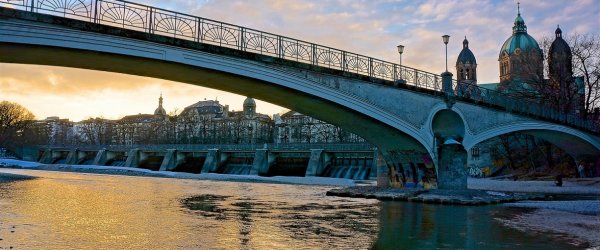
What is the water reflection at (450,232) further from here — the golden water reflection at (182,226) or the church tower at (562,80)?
the church tower at (562,80)

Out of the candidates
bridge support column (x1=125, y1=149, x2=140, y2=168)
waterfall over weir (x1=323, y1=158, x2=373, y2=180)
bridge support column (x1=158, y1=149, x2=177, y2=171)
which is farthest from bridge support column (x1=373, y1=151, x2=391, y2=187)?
bridge support column (x1=125, y1=149, x2=140, y2=168)

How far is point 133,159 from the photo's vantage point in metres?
73.1

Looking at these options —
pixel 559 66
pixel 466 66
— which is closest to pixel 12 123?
pixel 466 66

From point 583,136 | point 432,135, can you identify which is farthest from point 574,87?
point 432,135

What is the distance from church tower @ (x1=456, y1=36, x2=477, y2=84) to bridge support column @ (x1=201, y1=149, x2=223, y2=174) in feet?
181

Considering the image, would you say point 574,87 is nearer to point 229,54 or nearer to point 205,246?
point 229,54

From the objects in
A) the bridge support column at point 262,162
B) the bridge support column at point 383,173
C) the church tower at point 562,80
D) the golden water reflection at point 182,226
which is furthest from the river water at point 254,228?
the bridge support column at point 262,162

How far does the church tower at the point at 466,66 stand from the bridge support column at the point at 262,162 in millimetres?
53266

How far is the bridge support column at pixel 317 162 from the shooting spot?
5233 cm

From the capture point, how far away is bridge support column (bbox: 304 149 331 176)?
2060 inches

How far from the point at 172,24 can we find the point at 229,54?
2.28m

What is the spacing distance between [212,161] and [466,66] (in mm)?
59222

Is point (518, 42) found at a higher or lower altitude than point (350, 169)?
higher

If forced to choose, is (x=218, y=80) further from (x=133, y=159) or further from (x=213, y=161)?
(x=133, y=159)
